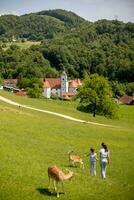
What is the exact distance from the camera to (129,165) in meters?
36.6

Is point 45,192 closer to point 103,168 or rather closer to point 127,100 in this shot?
point 103,168

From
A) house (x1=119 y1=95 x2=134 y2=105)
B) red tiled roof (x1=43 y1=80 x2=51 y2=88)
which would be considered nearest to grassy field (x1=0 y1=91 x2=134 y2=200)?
house (x1=119 y1=95 x2=134 y2=105)

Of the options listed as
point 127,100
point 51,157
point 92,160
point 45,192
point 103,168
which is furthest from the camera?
point 127,100

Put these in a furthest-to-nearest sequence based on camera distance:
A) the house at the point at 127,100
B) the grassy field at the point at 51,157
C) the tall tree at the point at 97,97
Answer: the house at the point at 127,100, the tall tree at the point at 97,97, the grassy field at the point at 51,157

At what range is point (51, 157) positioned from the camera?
3538 centimetres

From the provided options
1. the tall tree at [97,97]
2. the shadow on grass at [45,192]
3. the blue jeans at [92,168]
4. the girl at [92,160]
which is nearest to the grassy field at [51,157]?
the shadow on grass at [45,192]

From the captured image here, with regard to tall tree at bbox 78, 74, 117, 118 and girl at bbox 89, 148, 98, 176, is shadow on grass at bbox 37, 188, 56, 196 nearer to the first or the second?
girl at bbox 89, 148, 98, 176

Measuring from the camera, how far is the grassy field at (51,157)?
2509cm

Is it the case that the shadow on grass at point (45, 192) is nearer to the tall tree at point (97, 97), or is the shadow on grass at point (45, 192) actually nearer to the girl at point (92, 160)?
the girl at point (92, 160)

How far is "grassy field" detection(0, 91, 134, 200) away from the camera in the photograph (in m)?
25.1

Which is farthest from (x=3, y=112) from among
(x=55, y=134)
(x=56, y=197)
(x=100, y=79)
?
(x=100, y=79)

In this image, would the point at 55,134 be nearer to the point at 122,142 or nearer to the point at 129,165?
the point at 122,142

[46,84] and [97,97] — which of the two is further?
[46,84]

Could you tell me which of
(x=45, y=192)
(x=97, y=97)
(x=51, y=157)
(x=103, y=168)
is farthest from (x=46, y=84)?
(x=45, y=192)
